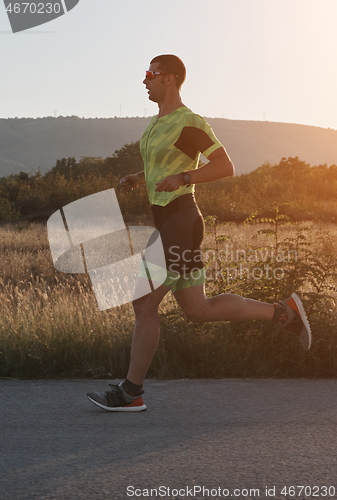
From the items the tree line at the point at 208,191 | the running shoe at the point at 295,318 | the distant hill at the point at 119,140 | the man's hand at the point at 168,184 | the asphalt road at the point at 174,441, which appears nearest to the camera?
the asphalt road at the point at 174,441

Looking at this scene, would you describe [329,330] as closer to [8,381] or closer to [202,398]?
[202,398]

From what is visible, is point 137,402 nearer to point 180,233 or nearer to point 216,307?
point 216,307

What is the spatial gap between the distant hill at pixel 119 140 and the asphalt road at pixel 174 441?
120070 millimetres

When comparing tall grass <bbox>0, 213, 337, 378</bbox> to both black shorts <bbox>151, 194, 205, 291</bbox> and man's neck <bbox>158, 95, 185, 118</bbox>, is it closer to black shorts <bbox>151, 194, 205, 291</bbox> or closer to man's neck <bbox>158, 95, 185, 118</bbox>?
black shorts <bbox>151, 194, 205, 291</bbox>

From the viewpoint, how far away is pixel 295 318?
4414mm

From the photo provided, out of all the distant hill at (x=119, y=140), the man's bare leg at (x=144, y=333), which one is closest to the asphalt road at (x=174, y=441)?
the man's bare leg at (x=144, y=333)

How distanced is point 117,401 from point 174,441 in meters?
0.76

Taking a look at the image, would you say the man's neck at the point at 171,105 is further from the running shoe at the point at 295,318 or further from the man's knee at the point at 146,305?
the running shoe at the point at 295,318

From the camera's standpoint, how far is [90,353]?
5328mm

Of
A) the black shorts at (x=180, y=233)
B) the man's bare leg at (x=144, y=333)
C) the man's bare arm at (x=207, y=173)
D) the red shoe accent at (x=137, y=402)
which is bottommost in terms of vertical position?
the red shoe accent at (x=137, y=402)

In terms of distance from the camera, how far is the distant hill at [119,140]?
12975 centimetres

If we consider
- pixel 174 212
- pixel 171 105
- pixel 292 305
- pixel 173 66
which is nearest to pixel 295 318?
pixel 292 305

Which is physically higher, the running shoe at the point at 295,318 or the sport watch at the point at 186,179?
the sport watch at the point at 186,179

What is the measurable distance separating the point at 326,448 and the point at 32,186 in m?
34.3
